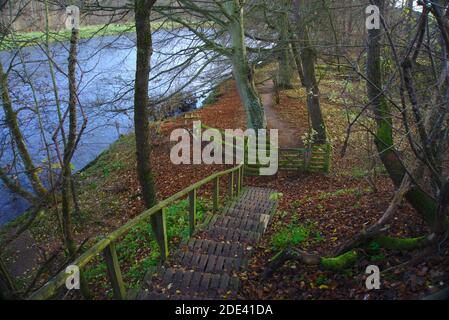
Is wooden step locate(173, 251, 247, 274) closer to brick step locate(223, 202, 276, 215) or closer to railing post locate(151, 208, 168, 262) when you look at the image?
railing post locate(151, 208, 168, 262)

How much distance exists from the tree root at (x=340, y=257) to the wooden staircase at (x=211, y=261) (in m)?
0.59

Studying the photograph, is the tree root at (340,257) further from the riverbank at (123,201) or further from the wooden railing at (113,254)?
the riverbank at (123,201)

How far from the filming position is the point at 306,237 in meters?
5.63

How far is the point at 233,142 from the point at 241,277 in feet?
29.6

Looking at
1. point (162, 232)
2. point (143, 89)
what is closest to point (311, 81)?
point (143, 89)

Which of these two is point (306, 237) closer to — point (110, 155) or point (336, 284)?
point (336, 284)

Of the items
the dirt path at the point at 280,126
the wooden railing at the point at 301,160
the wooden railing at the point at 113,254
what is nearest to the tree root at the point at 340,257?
the wooden railing at the point at 113,254

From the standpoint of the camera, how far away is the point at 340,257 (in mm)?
4273

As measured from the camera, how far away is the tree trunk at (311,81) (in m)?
12.1

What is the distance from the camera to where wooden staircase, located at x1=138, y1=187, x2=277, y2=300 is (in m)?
4.26

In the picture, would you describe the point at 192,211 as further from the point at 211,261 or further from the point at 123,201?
the point at 123,201

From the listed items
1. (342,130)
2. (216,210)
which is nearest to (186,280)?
(216,210)

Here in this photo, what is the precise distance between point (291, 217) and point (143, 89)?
3.92 metres

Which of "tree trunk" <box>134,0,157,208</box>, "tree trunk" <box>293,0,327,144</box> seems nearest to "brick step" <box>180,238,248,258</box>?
"tree trunk" <box>134,0,157,208</box>
